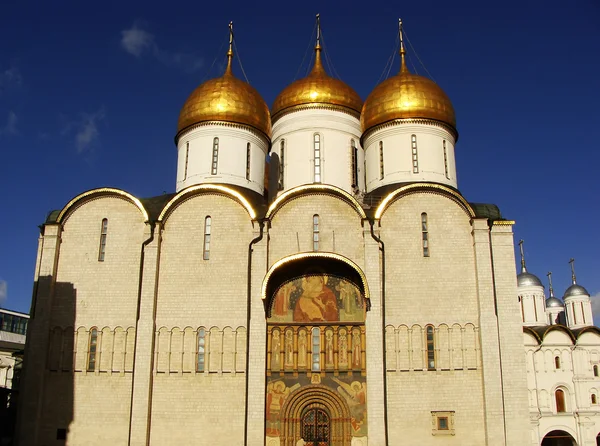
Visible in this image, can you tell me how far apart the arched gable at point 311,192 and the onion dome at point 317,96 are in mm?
3910

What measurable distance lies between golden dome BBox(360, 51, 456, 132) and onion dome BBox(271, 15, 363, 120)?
33.8 inches

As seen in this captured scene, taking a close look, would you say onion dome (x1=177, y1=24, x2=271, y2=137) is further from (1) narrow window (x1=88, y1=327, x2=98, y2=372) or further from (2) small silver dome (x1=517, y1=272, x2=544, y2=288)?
(2) small silver dome (x1=517, y1=272, x2=544, y2=288)

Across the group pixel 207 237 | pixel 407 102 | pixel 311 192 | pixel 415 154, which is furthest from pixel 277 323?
pixel 407 102

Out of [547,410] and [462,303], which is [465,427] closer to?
[462,303]

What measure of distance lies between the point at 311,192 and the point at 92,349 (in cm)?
571

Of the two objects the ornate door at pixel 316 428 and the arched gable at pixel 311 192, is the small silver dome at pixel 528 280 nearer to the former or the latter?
the arched gable at pixel 311 192

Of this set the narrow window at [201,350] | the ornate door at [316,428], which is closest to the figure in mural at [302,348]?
the ornate door at [316,428]

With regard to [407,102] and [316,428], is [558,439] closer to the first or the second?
[316,428]

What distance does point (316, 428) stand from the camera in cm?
1227

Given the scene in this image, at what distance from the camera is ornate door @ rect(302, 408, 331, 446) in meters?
12.2

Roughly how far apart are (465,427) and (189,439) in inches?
213

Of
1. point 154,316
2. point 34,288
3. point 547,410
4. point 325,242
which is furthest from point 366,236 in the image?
point 547,410

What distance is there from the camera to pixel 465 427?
11914mm

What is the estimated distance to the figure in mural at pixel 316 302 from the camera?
12.8m
